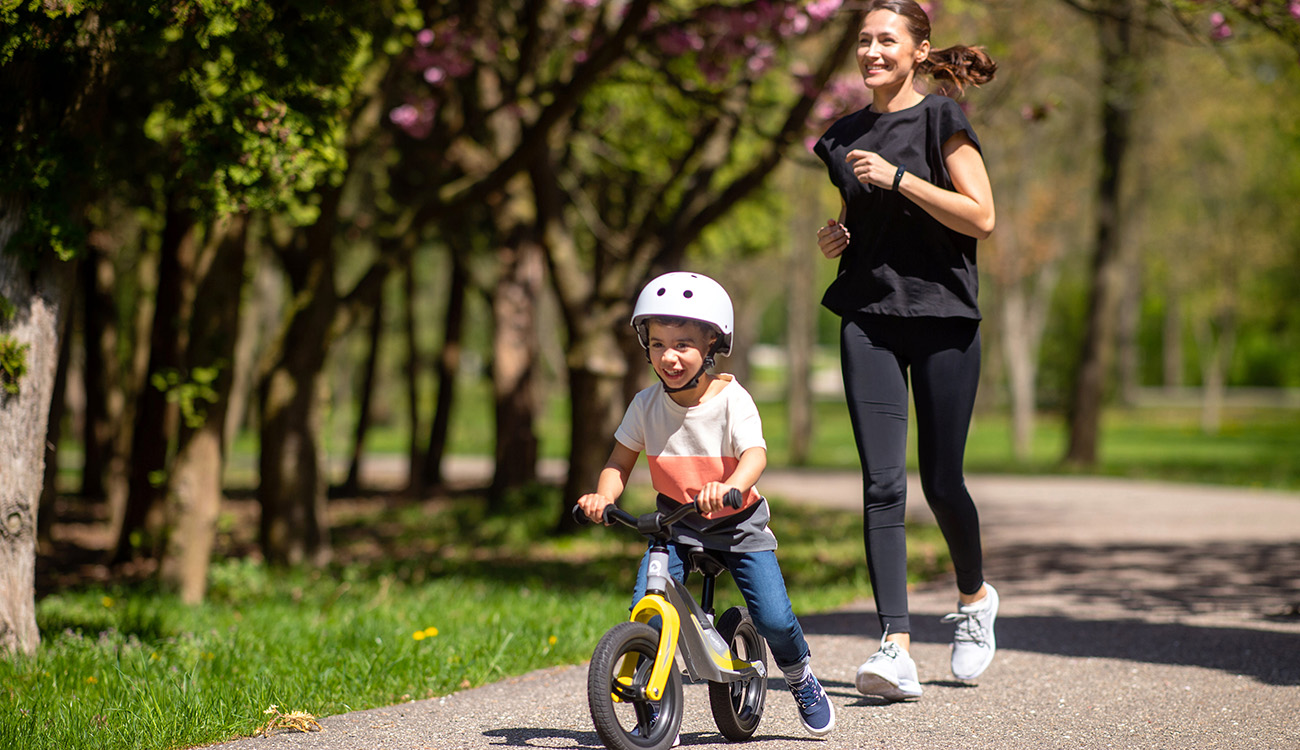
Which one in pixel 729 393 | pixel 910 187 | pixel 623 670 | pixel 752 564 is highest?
pixel 910 187

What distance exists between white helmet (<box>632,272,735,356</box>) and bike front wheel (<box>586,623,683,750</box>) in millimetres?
798

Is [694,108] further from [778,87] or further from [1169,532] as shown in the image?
[1169,532]

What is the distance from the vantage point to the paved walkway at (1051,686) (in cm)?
362

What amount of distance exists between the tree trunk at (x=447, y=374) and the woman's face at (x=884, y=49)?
43.2 feet

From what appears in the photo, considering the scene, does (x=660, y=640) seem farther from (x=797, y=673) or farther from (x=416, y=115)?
(x=416, y=115)

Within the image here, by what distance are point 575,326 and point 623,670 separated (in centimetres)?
770

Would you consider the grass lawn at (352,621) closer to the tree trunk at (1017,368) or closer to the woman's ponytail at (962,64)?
the woman's ponytail at (962,64)

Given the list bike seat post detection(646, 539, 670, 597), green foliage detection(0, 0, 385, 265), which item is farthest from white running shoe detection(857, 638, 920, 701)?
green foliage detection(0, 0, 385, 265)

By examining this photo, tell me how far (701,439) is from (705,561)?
336 mm

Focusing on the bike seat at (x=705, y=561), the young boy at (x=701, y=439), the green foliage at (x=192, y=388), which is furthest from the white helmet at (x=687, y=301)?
the green foliage at (x=192, y=388)

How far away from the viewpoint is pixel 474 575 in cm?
884

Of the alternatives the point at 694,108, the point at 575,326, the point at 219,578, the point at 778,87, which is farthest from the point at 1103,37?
the point at 219,578

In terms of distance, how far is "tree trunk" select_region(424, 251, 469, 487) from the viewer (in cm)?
1691

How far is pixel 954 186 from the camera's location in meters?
3.89
